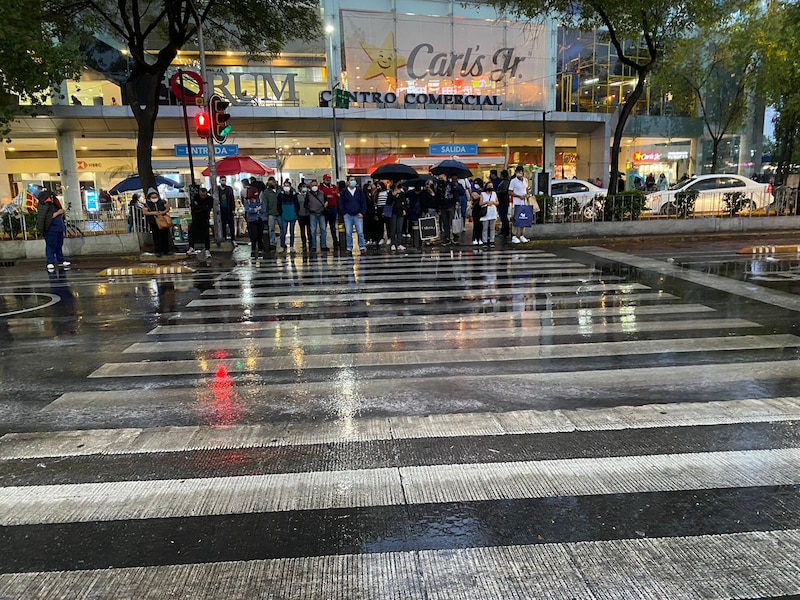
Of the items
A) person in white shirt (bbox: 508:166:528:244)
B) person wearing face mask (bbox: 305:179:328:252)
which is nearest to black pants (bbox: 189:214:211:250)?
person wearing face mask (bbox: 305:179:328:252)

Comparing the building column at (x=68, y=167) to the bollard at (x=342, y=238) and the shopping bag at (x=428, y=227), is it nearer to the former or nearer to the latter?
the bollard at (x=342, y=238)

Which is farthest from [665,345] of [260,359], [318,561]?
[318,561]

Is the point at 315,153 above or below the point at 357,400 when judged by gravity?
above

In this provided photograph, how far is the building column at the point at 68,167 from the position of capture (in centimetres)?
3008

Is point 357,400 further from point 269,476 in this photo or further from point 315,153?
point 315,153

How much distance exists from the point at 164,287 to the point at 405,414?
806 centimetres

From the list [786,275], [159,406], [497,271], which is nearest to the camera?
[159,406]

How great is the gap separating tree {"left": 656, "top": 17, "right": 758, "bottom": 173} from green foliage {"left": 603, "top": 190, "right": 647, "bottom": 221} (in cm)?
1171

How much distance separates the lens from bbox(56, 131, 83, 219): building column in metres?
30.1

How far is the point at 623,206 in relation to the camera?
18.6 meters

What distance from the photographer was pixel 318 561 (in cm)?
279

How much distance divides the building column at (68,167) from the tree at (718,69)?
95.3 ft

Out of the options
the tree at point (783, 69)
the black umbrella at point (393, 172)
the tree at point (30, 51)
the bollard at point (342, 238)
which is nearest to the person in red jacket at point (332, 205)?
the bollard at point (342, 238)

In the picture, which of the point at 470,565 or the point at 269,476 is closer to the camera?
the point at 470,565
